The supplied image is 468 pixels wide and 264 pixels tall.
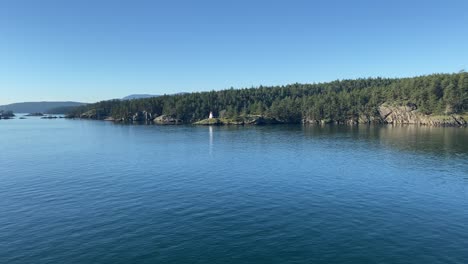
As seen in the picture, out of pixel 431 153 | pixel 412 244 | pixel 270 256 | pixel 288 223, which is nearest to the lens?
pixel 270 256

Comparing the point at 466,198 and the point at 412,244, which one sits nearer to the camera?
the point at 412,244

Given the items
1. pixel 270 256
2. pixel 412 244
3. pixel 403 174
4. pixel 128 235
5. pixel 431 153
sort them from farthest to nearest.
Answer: pixel 431 153 < pixel 403 174 < pixel 128 235 < pixel 412 244 < pixel 270 256

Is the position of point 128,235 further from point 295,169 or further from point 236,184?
point 295,169

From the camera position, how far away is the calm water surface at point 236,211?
125 feet

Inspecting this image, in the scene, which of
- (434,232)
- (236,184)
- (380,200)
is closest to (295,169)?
(236,184)

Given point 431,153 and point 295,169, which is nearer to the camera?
point 295,169

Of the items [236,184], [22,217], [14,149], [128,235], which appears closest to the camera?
[128,235]

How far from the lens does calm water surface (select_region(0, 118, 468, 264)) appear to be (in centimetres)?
3812

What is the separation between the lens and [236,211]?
52375mm

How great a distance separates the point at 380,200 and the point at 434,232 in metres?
14.5

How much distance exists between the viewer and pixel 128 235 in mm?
43094

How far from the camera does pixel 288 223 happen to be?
46750 mm

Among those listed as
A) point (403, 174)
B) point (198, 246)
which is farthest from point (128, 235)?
point (403, 174)

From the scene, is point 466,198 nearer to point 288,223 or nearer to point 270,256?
point 288,223
